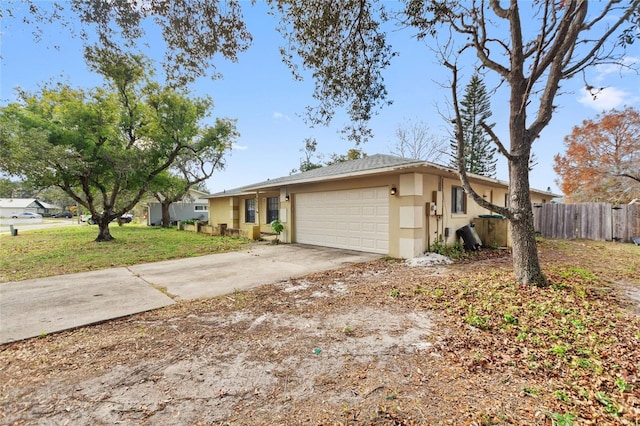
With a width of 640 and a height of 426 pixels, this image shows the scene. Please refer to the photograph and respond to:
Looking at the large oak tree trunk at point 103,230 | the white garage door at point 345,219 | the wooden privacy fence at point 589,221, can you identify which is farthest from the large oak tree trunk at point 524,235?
the large oak tree trunk at point 103,230

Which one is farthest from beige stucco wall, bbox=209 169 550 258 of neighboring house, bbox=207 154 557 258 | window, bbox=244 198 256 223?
window, bbox=244 198 256 223

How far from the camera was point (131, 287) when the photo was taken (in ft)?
16.4

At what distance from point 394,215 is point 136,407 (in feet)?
21.8

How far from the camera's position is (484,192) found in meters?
10.8

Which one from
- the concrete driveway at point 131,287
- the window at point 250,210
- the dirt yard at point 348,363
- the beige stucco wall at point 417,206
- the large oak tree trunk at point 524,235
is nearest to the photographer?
the dirt yard at point 348,363

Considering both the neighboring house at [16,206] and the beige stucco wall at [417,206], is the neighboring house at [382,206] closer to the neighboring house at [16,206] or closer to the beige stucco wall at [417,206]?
the beige stucco wall at [417,206]

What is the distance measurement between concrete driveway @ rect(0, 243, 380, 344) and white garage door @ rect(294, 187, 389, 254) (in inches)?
26.3

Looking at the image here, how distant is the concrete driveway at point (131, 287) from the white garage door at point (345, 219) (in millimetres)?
669

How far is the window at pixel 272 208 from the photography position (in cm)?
1399

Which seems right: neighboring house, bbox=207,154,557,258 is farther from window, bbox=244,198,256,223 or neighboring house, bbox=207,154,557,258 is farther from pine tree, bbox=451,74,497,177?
pine tree, bbox=451,74,497,177

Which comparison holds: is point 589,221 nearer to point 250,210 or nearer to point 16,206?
point 250,210

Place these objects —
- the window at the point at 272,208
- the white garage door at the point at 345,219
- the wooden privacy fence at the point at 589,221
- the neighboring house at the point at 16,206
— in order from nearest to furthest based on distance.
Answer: the white garage door at the point at 345,219
the wooden privacy fence at the point at 589,221
the window at the point at 272,208
the neighboring house at the point at 16,206

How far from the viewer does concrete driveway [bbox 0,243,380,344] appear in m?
3.61

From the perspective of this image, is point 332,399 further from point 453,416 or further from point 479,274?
point 479,274
